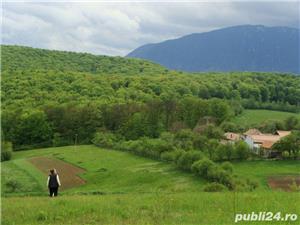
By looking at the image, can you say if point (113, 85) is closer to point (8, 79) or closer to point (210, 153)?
point (8, 79)

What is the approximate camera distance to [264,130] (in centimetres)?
10744

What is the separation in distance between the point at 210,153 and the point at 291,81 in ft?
334

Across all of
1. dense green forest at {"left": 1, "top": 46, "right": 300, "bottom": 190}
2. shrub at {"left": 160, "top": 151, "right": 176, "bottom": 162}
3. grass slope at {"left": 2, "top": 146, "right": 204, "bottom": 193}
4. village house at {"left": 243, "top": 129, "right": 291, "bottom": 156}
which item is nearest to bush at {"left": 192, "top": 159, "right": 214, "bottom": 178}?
dense green forest at {"left": 1, "top": 46, "right": 300, "bottom": 190}

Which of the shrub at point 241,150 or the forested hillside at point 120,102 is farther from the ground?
the forested hillside at point 120,102

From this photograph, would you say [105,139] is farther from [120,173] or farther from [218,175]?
[218,175]

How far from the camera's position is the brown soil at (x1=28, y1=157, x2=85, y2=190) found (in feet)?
207

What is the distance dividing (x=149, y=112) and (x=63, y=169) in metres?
44.4

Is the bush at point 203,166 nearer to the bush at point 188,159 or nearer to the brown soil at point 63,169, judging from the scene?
the bush at point 188,159

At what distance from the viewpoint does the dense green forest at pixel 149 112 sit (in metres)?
77.7

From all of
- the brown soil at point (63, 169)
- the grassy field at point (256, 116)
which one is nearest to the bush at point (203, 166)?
the brown soil at point (63, 169)

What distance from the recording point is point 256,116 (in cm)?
12862

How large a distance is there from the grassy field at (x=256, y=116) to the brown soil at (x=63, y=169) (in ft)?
168

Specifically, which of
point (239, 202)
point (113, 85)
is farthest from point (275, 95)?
point (239, 202)

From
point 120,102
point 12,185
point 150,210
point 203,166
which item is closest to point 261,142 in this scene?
point 203,166
